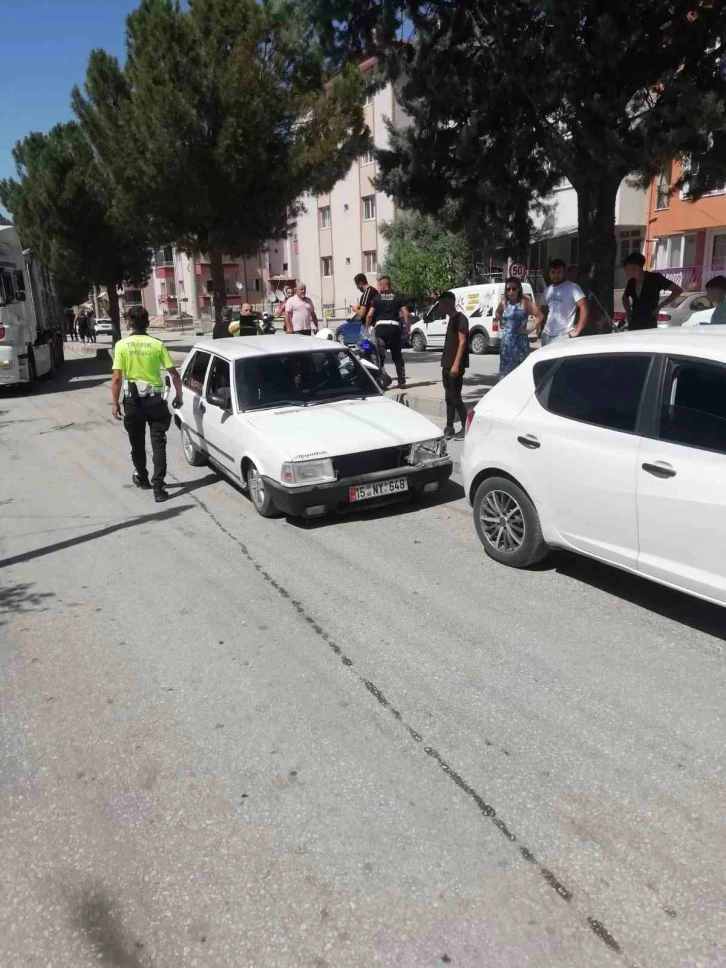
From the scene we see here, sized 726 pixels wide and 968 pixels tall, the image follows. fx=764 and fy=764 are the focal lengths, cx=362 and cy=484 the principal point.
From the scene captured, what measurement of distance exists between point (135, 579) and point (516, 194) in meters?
8.21

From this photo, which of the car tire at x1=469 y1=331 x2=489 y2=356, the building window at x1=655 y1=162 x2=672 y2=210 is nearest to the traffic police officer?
the building window at x1=655 y1=162 x2=672 y2=210

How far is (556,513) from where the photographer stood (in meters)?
4.70

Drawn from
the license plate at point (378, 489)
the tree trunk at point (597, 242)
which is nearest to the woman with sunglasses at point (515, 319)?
the tree trunk at point (597, 242)

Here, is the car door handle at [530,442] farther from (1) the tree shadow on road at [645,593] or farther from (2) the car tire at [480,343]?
(2) the car tire at [480,343]

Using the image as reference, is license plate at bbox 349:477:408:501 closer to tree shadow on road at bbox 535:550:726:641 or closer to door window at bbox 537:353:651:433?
tree shadow on road at bbox 535:550:726:641

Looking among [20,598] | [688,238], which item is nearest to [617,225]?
[688,238]

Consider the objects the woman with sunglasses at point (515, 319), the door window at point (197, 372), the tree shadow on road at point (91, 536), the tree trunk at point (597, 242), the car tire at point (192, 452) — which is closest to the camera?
the tree shadow on road at point (91, 536)

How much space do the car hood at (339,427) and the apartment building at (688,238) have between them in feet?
80.5

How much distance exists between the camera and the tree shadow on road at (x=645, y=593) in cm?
435

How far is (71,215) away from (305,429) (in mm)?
26715

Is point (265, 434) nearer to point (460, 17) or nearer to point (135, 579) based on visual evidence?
point (135, 579)

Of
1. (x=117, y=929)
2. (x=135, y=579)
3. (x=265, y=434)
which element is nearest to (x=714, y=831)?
(x=117, y=929)

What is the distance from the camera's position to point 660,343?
13.8 feet

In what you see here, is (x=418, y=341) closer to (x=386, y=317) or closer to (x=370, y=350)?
(x=386, y=317)
